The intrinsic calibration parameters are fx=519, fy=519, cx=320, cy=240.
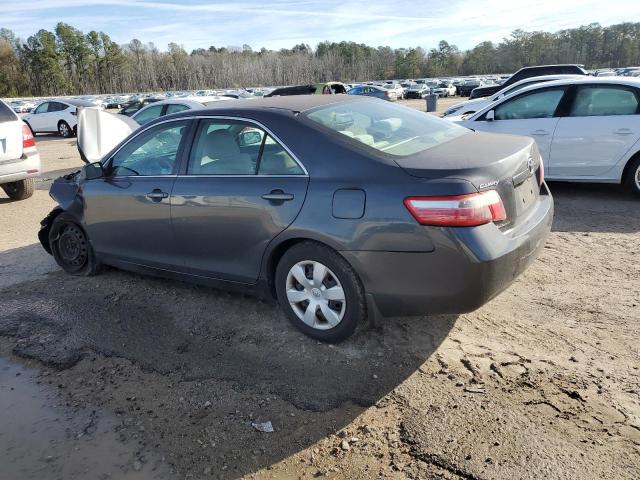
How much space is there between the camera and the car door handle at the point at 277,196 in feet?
10.9

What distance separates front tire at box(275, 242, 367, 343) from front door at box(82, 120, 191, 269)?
3.58ft

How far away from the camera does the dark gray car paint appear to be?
2.88m

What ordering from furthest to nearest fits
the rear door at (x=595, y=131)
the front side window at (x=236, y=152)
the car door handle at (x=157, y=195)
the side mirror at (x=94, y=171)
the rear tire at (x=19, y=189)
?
the rear tire at (x=19, y=189)
the rear door at (x=595, y=131)
the side mirror at (x=94, y=171)
the car door handle at (x=157, y=195)
the front side window at (x=236, y=152)

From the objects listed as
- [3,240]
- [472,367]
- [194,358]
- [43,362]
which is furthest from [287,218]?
[3,240]

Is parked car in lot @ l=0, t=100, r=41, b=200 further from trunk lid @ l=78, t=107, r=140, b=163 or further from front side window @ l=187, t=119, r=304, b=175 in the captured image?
front side window @ l=187, t=119, r=304, b=175

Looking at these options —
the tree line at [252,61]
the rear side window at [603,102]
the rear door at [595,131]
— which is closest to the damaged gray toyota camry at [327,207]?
the rear door at [595,131]

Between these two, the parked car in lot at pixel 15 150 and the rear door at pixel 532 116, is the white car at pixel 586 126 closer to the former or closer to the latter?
the rear door at pixel 532 116

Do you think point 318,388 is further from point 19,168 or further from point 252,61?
point 252,61

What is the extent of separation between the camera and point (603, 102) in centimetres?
670

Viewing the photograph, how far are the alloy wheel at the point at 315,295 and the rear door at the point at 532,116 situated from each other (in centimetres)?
494

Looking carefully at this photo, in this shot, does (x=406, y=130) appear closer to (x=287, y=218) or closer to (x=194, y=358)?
(x=287, y=218)

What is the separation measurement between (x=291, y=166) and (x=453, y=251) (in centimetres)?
120

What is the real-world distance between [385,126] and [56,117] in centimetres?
2129

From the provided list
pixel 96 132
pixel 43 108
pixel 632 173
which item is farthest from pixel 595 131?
pixel 43 108
